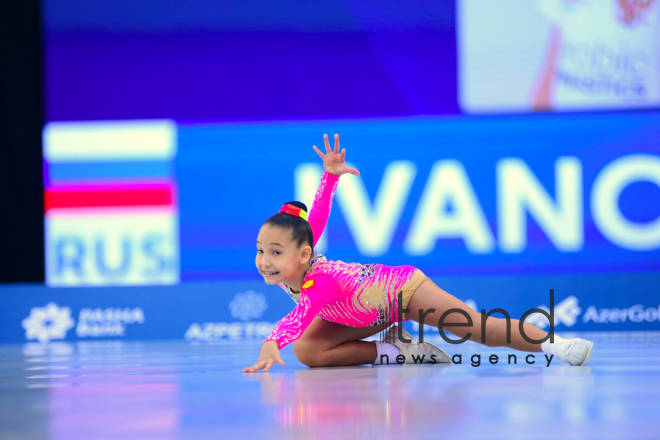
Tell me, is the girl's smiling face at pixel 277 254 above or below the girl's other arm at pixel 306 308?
above

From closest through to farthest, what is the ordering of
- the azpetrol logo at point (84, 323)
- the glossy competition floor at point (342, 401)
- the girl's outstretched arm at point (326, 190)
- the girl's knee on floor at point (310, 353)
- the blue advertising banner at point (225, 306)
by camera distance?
1. the glossy competition floor at point (342, 401)
2. the girl's knee on floor at point (310, 353)
3. the girl's outstretched arm at point (326, 190)
4. the blue advertising banner at point (225, 306)
5. the azpetrol logo at point (84, 323)

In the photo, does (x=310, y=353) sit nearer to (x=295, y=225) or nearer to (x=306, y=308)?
(x=306, y=308)

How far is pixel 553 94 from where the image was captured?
4742 millimetres

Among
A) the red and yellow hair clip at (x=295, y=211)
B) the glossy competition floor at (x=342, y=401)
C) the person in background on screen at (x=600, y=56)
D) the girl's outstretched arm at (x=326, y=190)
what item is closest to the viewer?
the glossy competition floor at (x=342, y=401)

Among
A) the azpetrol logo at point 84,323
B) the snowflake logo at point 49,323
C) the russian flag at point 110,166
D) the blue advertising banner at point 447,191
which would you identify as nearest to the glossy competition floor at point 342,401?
the azpetrol logo at point 84,323

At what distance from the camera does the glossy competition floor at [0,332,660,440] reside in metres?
1.15

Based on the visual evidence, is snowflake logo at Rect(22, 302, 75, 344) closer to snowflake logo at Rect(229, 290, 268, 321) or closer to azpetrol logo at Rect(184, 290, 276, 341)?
azpetrol logo at Rect(184, 290, 276, 341)

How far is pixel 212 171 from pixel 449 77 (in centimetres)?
192

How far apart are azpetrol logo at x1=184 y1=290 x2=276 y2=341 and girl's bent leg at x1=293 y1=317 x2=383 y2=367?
192 centimetres

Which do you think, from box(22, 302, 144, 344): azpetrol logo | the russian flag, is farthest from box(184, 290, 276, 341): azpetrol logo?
the russian flag

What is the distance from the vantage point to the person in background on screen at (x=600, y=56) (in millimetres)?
4703

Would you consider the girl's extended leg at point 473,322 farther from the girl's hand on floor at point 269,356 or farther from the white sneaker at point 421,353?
the girl's hand on floor at point 269,356

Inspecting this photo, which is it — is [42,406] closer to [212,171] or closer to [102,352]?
[102,352]

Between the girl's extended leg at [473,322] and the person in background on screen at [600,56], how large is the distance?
2969 mm
